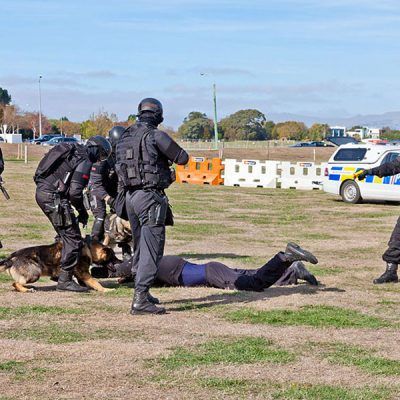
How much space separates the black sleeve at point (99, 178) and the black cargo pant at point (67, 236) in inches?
78.3

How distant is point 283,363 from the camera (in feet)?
21.9

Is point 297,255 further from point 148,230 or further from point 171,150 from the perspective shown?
point 171,150

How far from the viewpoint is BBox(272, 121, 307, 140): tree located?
372ft

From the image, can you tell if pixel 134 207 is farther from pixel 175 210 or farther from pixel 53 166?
pixel 175 210

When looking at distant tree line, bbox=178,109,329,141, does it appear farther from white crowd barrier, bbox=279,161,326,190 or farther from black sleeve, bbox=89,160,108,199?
black sleeve, bbox=89,160,108,199

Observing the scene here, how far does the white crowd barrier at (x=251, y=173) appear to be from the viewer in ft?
108

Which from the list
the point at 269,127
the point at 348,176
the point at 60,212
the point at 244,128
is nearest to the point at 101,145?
the point at 60,212

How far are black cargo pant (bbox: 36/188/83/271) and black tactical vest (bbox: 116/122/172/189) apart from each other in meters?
1.46

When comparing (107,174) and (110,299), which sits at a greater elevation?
(107,174)

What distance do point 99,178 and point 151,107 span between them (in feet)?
11.4

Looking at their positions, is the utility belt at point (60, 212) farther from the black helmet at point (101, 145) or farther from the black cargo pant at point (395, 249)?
the black cargo pant at point (395, 249)

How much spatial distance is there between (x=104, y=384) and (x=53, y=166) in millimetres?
4259

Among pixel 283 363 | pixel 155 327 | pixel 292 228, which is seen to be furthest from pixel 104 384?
pixel 292 228

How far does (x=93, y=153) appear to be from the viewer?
10055 mm
